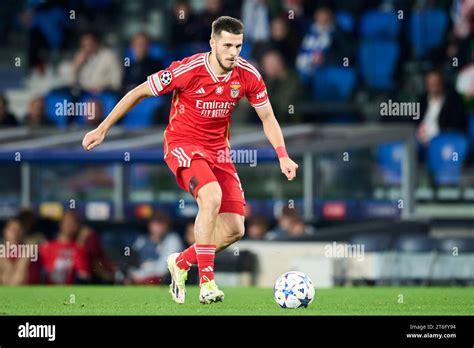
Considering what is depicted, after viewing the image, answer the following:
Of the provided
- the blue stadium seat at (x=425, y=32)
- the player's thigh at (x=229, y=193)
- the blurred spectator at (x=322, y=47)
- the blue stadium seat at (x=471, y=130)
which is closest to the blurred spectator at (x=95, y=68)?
the blurred spectator at (x=322, y=47)

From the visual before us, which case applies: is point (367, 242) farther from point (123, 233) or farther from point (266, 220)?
point (123, 233)

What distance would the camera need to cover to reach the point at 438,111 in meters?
20.1

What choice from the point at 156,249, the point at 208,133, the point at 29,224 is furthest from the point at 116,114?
the point at 29,224

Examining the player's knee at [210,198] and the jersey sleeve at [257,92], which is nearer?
the player's knee at [210,198]

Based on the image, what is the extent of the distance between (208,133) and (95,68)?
9.06 meters

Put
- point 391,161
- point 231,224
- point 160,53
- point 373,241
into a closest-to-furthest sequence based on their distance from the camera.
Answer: point 231,224, point 373,241, point 391,161, point 160,53

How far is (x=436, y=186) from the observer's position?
19.4m

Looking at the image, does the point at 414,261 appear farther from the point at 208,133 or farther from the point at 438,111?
the point at 208,133

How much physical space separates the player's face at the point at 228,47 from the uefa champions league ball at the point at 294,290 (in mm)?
1791

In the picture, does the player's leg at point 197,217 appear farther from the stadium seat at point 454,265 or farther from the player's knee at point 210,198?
the stadium seat at point 454,265

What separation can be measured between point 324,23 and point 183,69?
9.24 m

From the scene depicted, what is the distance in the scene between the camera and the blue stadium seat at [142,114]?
2047 centimetres

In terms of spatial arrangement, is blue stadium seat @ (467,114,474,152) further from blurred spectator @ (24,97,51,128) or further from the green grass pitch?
blurred spectator @ (24,97,51,128)
